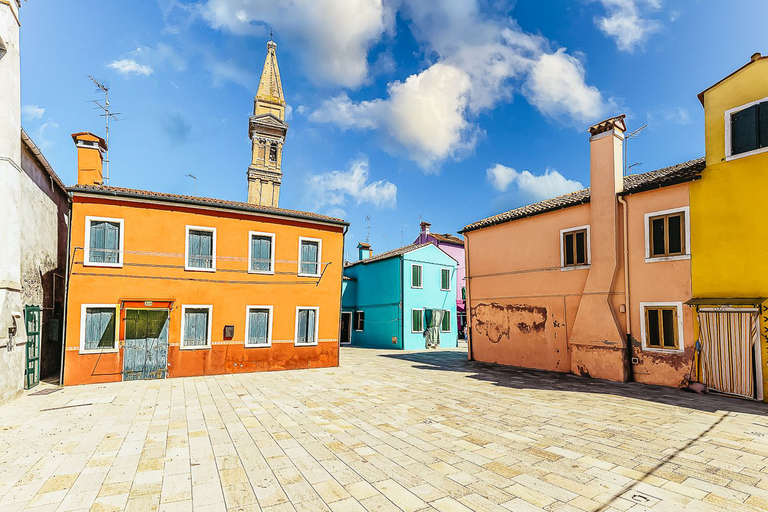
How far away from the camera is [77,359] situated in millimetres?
11445

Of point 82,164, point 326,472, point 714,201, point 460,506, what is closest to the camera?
point 460,506

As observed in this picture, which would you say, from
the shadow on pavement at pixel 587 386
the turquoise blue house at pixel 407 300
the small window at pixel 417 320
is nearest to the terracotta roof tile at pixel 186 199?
the shadow on pavement at pixel 587 386

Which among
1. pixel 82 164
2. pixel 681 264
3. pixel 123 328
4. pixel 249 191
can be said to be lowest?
pixel 123 328

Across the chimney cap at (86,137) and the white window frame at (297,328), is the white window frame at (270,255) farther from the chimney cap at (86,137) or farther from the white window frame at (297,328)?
the chimney cap at (86,137)

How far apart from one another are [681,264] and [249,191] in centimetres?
4145

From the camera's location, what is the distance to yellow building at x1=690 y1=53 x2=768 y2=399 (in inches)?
388

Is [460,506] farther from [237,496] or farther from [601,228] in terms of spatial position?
[601,228]

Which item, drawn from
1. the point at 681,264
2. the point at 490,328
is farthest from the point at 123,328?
the point at 681,264

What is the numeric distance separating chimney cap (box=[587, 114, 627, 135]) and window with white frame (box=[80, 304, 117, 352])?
17.8m

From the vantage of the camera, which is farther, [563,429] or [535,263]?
[535,263]

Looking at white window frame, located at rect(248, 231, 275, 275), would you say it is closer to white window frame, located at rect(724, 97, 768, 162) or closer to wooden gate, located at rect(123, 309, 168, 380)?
wooden gate, located at rect(123, 309, 168, 380)

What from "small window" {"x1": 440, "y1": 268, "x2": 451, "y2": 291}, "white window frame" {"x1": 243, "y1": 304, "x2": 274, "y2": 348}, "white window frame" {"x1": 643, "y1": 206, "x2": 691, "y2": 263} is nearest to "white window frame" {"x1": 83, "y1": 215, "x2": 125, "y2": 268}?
"white window frame" {"x1": 243, "y1": 304, "x2": 274, "y2": 348}

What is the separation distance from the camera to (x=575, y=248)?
46.0 ft

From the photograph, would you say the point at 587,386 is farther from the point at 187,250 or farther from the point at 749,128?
the point at 187,250
